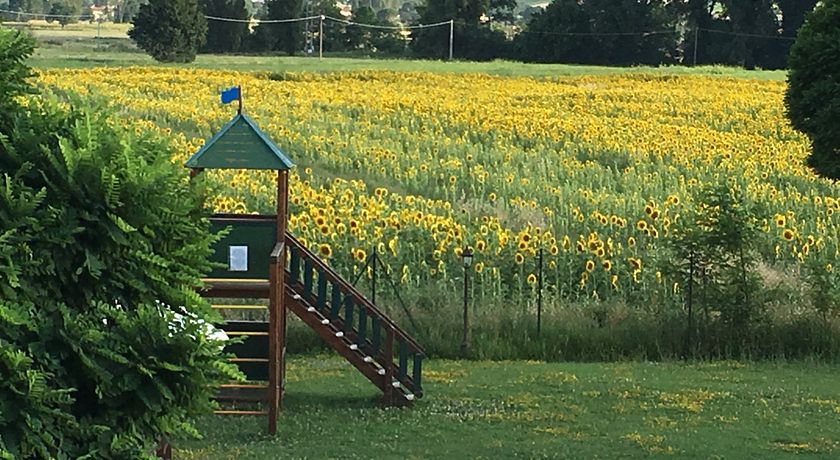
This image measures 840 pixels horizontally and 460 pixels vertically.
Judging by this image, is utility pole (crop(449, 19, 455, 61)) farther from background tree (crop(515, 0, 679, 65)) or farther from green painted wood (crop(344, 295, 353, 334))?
green painted wood (crop(344, 295, 353, 334))

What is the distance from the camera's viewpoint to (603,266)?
18.5m

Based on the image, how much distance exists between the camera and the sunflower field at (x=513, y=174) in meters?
18.5

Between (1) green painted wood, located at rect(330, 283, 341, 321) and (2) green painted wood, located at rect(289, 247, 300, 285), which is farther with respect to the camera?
(2) green painted wood, located at rect(289, 247, 300, 285)

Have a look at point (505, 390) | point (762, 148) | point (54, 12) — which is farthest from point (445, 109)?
point (54, 12)

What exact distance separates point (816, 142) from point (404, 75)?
157ft

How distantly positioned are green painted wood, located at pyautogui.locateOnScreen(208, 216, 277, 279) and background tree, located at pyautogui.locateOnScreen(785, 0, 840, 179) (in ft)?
15.5

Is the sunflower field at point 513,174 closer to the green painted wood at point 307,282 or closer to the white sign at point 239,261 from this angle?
the white sign at point 239,261

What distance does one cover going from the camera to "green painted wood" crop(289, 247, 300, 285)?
548 inches

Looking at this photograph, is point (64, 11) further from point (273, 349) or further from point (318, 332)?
point (273, 349)

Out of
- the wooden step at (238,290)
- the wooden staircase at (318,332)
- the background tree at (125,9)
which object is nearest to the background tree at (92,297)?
the wooden step at (238,290)

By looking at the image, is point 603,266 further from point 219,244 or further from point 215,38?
point 215,38

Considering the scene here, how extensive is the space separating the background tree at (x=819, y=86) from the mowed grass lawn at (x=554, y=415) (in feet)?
7.99

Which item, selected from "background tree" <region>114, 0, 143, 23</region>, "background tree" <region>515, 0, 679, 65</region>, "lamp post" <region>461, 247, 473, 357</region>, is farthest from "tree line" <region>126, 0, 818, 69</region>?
"background tree" <region>114, 0, 143, 23</region>

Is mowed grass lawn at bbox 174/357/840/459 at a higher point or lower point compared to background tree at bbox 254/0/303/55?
lower
